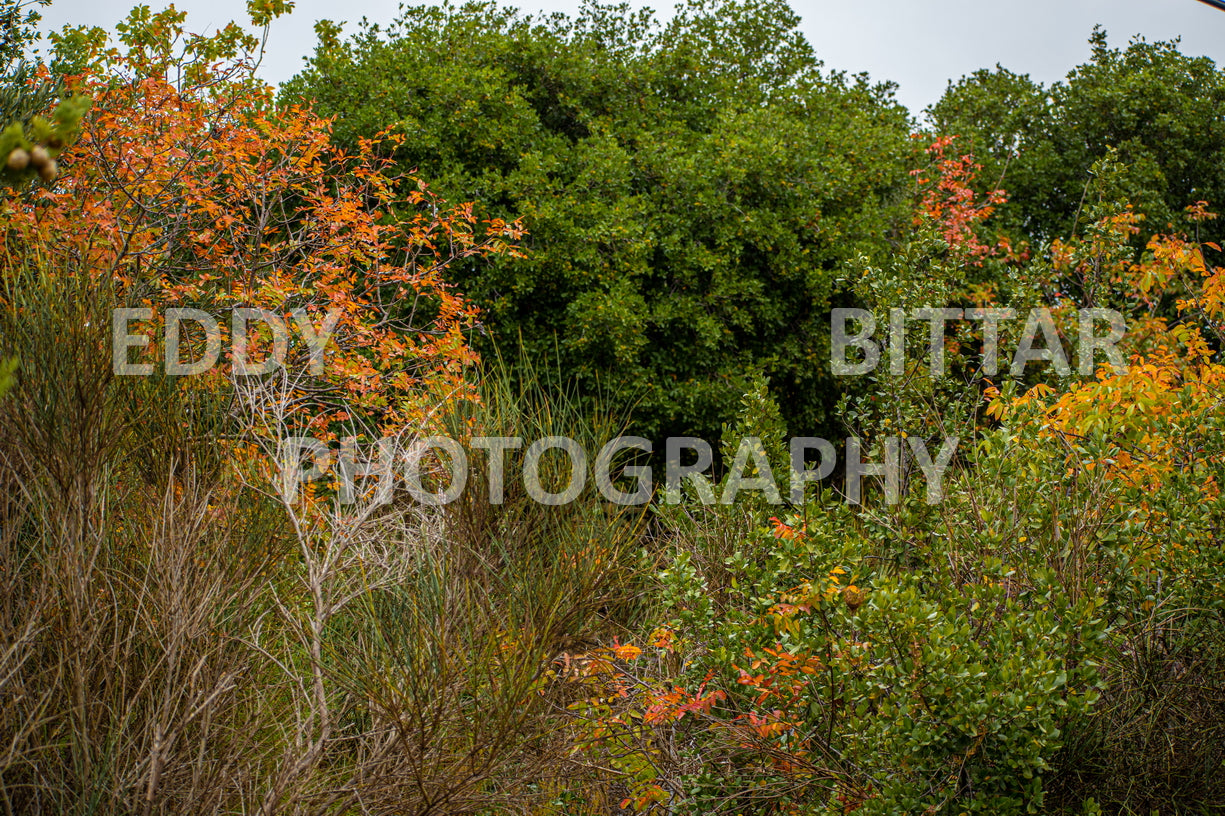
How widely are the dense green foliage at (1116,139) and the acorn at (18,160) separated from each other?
12003 millimetres

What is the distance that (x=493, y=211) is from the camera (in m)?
8.77

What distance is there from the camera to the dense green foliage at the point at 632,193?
27.7ft

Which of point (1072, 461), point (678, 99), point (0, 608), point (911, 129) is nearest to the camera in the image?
point (0, 608)

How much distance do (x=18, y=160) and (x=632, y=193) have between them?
8.37 meters

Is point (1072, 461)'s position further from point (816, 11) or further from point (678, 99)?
point (816, 11)

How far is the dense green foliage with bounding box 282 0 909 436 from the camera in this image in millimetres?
8445

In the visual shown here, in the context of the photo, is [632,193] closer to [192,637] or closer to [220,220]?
[220,220]

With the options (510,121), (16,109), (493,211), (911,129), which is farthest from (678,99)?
(16,109)

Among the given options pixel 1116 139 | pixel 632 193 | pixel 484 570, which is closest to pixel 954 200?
pixel 632 193

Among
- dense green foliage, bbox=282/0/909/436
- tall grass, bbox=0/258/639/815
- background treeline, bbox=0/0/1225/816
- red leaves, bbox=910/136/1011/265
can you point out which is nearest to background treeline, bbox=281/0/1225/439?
dense green foliage, bbox=282/0/909/436

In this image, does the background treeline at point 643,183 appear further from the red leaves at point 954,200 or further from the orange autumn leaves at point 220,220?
the orange autumn leaves at point 220,220

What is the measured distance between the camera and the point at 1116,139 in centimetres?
1267

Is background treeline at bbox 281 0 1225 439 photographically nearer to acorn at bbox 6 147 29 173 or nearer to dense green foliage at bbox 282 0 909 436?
dense green foliage at bbox 282 0 909 436

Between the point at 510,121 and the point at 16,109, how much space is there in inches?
173
